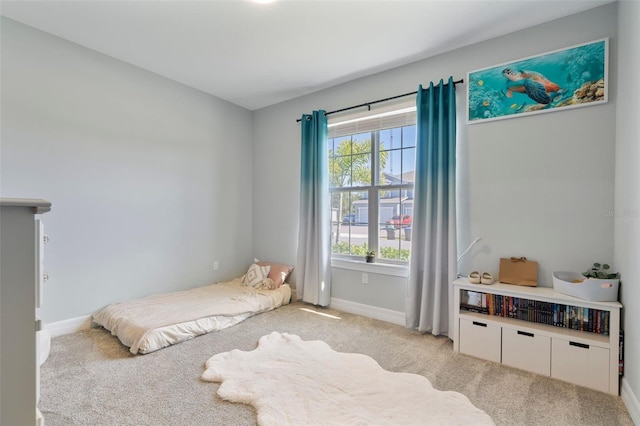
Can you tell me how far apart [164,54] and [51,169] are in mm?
1449

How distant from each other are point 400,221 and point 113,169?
2.98 meters

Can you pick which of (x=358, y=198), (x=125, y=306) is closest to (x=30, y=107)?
(x=125, y=306)

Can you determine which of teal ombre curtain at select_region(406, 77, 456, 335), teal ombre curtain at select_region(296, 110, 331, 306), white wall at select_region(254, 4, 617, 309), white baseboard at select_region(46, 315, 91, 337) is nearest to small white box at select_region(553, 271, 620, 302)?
white wall at select_region(254, 4, 617, 309)

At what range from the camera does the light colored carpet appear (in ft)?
5.43

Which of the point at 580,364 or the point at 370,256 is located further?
the point at 370,256

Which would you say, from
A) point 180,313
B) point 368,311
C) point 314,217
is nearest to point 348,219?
point 314,217

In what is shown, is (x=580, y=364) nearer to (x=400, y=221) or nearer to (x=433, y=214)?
(x=433, y=214)

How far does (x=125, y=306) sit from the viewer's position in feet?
9.30

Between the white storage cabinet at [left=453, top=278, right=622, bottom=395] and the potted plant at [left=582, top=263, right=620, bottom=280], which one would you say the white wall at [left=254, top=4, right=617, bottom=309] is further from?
the white storage cabinet at [left=453, top=278, right=622, bottom=395]

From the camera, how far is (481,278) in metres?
2.45

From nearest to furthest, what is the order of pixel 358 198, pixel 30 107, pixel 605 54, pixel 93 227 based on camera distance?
pixel 605 54
pixel 30 107
pixel 93 227
pixel 358 198

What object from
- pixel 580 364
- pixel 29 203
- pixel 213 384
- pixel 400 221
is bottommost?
pixel 213 384

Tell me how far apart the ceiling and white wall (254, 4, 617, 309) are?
0.13 meters

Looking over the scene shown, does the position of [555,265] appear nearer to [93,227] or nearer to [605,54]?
[605,54]
